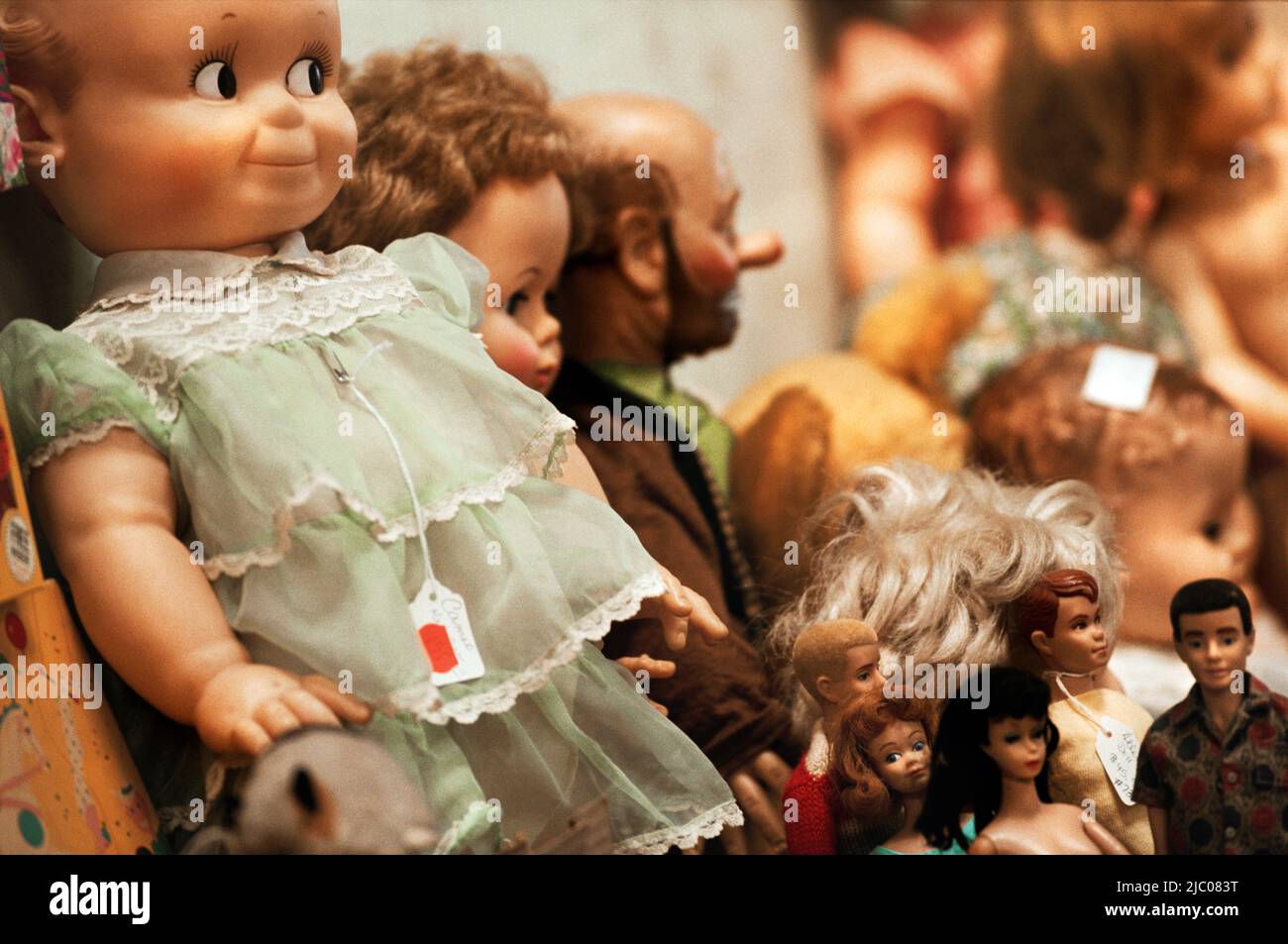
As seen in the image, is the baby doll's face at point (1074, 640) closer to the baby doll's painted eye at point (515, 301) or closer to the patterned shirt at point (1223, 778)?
the patterned shirt at point (1223, 778)

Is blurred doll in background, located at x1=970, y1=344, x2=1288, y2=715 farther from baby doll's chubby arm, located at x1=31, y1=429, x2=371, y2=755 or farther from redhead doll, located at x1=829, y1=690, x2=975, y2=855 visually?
baby doll's chubby arm, located at x1=31, y1=429, x2=371, y2=755

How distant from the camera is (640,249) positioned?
1.63 meters

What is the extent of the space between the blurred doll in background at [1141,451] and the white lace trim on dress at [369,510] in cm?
59

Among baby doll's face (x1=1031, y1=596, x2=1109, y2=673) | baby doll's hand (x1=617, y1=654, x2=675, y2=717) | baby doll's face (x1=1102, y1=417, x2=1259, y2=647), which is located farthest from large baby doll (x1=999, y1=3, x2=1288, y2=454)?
baby doll's hand (x1=617, y1=654, x2=675, y2=717)

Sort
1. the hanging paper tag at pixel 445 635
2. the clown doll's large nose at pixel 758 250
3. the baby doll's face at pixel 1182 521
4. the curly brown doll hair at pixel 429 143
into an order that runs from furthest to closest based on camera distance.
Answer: the clown doll's large nose at pixel 758 250 < the baby doll's face at pixel 1182 521 < the curly brown doll hair at pixel 429 143 < the hanging paper tag at pixel 445 635

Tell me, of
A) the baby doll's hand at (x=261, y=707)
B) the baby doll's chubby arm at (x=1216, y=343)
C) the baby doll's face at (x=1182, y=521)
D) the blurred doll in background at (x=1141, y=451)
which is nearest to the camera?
the baby doll's hand at (x=261, y=707)

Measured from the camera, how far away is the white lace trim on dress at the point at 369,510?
3.54ft

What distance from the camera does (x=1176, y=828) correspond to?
1.20m

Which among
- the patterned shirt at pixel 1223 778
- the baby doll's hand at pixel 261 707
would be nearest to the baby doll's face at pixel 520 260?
the baby doll's hand at pixel 261 707

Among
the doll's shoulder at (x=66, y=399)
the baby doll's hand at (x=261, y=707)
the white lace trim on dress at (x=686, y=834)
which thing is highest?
the doll's shoulder at (x=66, y=399)

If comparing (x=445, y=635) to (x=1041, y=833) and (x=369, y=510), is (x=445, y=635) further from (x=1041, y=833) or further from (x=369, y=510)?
(x=1041, y=833)

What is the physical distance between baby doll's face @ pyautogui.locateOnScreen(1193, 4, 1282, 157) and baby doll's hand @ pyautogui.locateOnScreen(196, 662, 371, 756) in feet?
4.97

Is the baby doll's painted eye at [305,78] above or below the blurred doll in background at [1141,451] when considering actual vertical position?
above

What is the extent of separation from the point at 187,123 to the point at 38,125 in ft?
0.42
